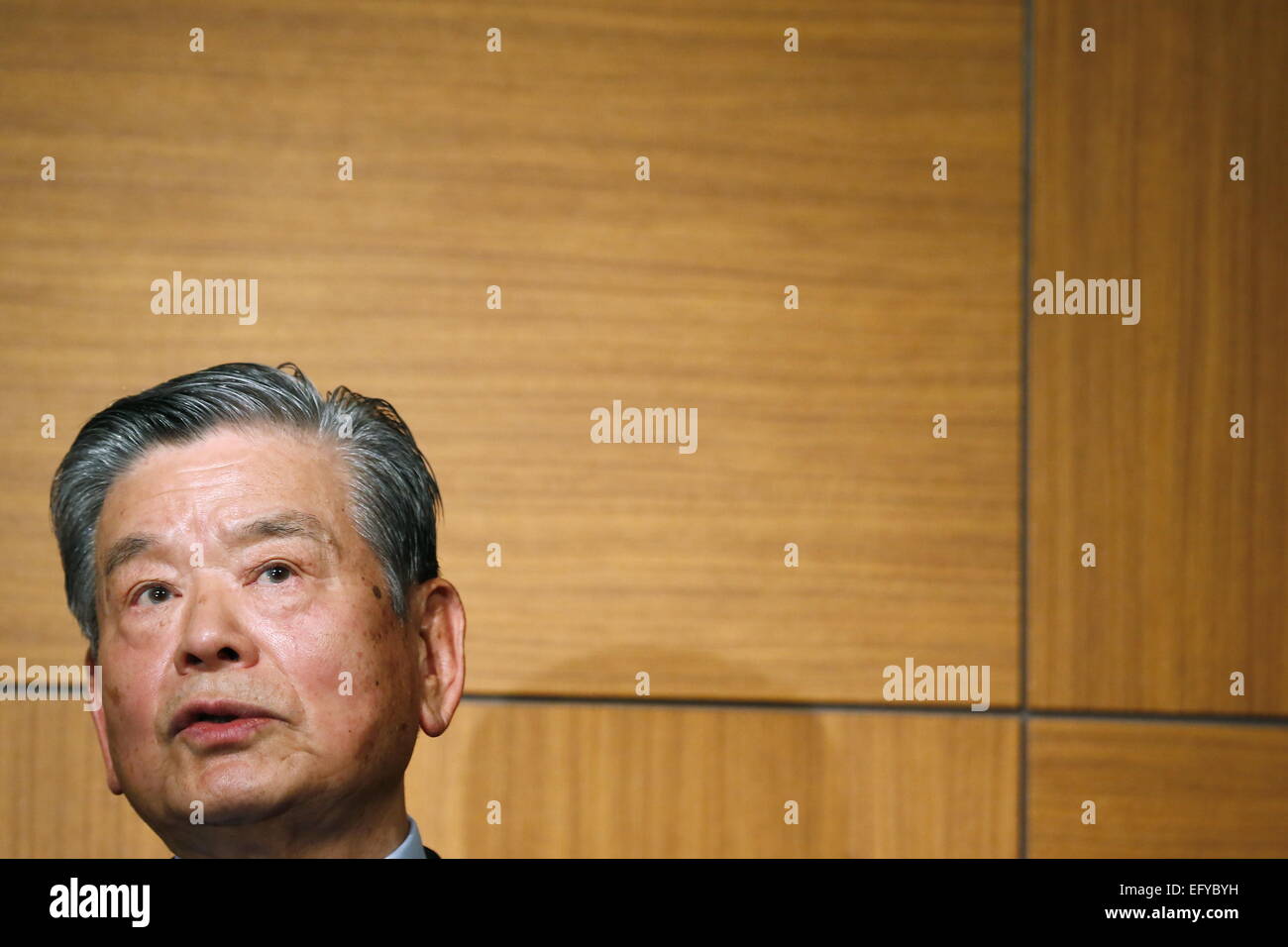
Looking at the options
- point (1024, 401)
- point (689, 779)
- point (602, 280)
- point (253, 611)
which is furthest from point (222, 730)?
point (1024, 401)

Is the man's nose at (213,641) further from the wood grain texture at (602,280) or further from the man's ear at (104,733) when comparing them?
the wood grain texture at (602,280)

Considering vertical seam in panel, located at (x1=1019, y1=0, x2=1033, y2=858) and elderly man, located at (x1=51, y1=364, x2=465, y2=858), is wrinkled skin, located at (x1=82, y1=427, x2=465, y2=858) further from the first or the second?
vertical seam in panel, located at (x1=1019, y1=0, x2=1033, y2=858)

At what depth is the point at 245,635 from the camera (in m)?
1.31

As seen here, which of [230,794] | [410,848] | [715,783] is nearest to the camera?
[230,794]

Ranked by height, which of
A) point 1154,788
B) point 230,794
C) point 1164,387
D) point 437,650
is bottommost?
point 1154,788

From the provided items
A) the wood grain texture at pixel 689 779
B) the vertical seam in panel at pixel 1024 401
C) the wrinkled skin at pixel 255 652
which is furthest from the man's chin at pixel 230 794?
the vertical seam in panel at pixel 1024 401

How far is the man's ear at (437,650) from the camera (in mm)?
1430

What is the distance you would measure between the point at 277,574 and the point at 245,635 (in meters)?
0.07

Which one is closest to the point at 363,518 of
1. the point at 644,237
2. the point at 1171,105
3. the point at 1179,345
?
the point at 644,237

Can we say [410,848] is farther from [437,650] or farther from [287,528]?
[287,528]

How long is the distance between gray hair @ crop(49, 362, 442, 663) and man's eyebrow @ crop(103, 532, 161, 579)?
A: 0.04 m

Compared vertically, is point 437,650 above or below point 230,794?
above

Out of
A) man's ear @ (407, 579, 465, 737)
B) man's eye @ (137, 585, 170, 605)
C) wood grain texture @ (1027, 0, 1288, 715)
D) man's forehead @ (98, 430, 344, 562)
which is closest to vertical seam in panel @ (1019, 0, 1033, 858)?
wood grain texture @ (1027, 0, 1288, 715)

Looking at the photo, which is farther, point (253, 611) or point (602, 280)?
point (602, 280)
